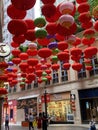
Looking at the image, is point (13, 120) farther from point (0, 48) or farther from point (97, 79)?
point (0, 48)

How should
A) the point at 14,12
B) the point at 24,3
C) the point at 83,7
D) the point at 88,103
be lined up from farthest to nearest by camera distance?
the point at 88,103
the point at 83,7
the point at 14,12
the point at 24,3

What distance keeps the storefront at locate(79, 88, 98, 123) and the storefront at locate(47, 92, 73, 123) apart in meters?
1.92

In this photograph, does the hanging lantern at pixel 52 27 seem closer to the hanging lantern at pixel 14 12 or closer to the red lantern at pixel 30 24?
the red lantern at pixel 30 24

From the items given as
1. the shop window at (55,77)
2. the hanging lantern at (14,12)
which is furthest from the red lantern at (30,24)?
the shop window at (55,77)

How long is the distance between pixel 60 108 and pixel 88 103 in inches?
179

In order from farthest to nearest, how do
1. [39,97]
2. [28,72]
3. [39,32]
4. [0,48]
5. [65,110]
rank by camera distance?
[39,97], [65,110], [28,72], [0,48], [39,32]

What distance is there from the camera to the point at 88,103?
27391 millimetres

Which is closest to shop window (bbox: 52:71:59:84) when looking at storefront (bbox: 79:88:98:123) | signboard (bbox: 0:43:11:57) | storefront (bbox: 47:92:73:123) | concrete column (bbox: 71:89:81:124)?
storefront (bbox: 47:92:73:123)

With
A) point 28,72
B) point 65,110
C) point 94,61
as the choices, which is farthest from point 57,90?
point 28,72

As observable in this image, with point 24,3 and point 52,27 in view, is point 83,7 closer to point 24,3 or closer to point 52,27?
point 52,27

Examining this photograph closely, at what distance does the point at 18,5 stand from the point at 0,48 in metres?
4.96

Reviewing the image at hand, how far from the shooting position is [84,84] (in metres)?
27.2

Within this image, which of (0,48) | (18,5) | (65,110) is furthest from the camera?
(65,110)

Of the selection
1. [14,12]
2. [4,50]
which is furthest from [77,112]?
[14,12]
